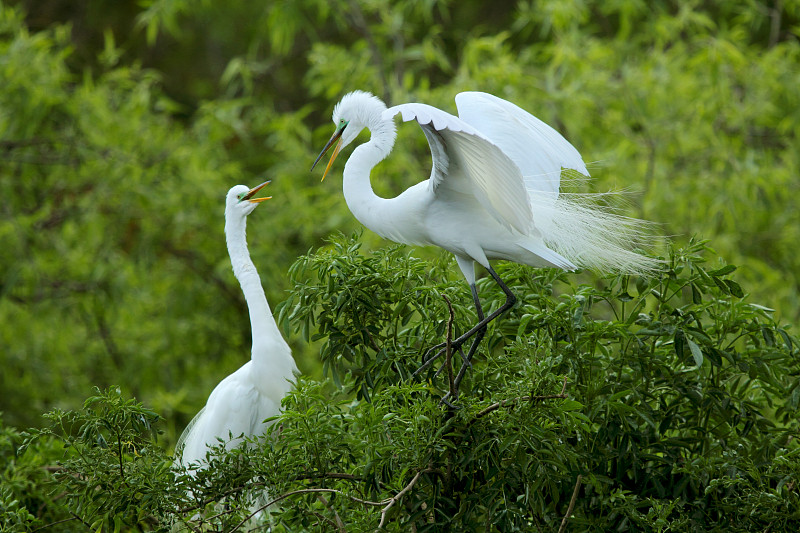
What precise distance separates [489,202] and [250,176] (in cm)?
451

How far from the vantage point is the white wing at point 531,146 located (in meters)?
2.40

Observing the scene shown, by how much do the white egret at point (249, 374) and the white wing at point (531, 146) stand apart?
794 mm

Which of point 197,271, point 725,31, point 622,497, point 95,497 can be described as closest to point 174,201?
point 197,271

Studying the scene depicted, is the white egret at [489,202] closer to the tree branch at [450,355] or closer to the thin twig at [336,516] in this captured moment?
the tree branch at [450,355]

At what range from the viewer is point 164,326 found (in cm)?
570

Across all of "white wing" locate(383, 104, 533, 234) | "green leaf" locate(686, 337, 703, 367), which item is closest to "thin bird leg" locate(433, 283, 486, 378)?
"white wing" locate(383, 104, 533, 234)

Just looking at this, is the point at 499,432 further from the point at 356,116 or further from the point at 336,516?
the point at 356,116

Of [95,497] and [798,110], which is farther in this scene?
[798,110]

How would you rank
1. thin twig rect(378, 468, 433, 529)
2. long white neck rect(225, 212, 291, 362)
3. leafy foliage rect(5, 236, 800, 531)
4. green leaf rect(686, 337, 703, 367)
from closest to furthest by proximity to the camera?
thin twig rect(378, 468, 433, 529)
leafy foliage rect(5, 236, 800, 531)
green leaf rect(686, 337, 703, 367)
long white neck rect(225, 212, 291, 362)

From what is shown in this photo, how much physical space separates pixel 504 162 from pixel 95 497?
1.11 metres

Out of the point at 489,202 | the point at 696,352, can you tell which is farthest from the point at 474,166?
the point at 696,352

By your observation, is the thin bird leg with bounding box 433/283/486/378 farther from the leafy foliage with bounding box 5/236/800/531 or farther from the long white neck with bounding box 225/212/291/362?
the long white neck with bounding box 225/212/291/362

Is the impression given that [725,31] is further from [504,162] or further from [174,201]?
[504,162]

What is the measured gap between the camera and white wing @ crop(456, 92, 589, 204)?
240 cm
